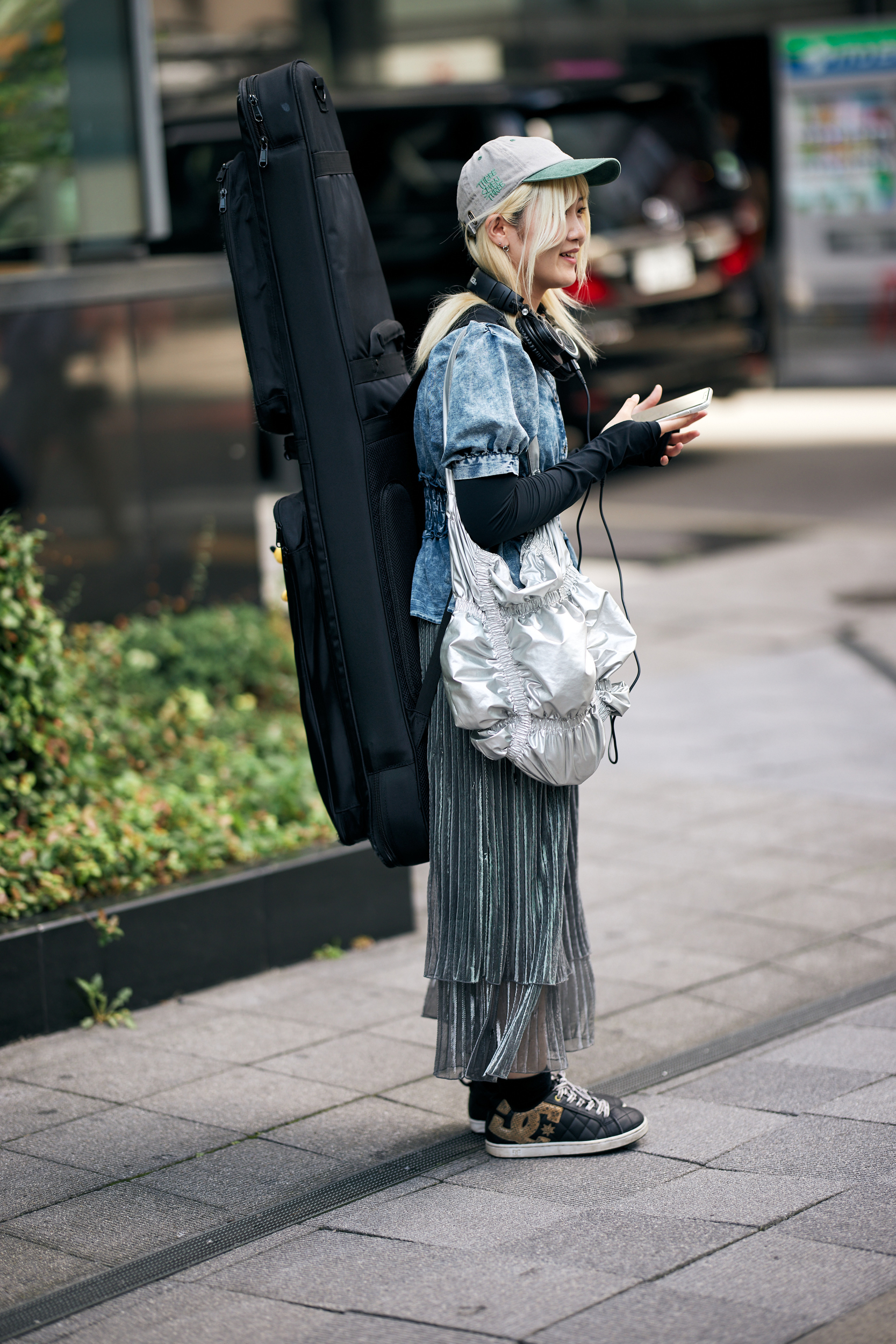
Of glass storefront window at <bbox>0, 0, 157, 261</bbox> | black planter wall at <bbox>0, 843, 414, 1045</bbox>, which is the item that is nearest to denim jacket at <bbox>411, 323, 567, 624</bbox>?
black planter wall at <bbox>0, 843, 414, 1045</bbox>

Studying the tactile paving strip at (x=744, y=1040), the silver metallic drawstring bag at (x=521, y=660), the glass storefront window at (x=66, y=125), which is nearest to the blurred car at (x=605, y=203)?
the glass storefront window at (x=66, y=125)

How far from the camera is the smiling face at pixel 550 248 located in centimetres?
318

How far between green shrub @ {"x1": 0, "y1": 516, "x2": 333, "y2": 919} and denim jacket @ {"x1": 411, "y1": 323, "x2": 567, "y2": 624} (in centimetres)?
145

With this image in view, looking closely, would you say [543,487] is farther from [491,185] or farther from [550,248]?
[491,185]

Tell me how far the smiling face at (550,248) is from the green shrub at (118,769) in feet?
6.10

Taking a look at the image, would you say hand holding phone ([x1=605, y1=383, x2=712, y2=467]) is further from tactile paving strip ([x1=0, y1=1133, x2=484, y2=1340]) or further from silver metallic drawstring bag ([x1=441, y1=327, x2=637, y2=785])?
tactile paving strip ([x1=0, y1=1133, x2=484, y2=1340])

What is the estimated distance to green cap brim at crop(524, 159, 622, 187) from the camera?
3113 mm

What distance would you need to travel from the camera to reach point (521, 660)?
3.13 metres

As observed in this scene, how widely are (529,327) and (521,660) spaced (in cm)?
62

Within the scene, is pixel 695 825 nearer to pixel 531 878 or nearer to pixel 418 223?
pixel 531 878

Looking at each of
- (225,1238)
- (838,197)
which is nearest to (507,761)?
(225,1238)

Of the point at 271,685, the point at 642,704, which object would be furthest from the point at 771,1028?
the point at 642,704

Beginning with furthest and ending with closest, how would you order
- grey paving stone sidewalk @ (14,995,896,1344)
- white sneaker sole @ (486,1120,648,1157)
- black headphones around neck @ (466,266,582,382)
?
white sneaker sole @ (486,1120,648,1157)
black headphones around neck @ (466,266,582,382)
grey paving stone sidewalk @ (14,995,896,1344)

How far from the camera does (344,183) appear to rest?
328cm
